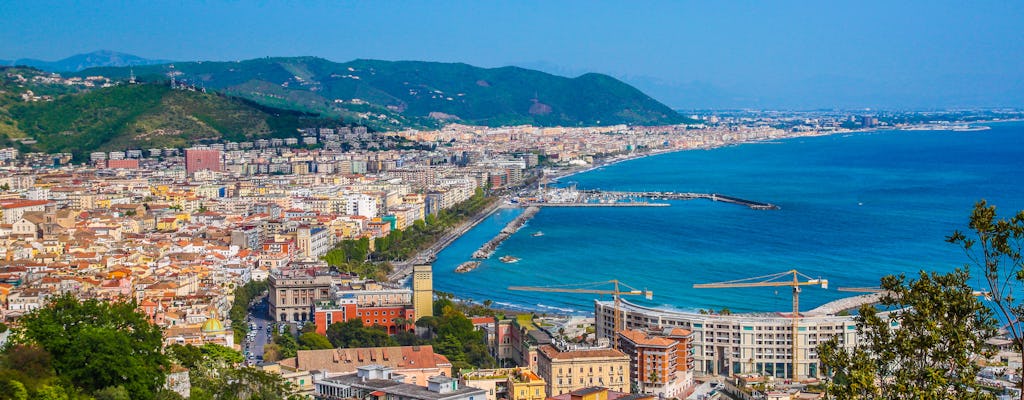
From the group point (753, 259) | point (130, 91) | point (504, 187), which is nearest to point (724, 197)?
point (504, 187)

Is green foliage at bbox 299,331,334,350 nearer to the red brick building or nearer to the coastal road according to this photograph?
the coastal road

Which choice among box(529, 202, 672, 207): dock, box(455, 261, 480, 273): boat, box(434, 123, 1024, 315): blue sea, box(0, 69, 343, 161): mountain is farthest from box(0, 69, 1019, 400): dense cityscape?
box(0, 69, 343, 161): mountain

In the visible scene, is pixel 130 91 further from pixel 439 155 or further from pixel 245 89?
pixel 245 89

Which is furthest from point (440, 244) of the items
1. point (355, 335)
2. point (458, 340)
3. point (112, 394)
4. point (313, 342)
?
point (112, 394)

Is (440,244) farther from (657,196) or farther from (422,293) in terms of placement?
(657,196)

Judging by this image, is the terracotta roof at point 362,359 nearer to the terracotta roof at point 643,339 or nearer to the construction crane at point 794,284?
the terracotta roof at point 643,339

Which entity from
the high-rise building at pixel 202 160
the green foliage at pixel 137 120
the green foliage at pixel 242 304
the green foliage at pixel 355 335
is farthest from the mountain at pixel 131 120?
the green foliage at pixel 355 335
